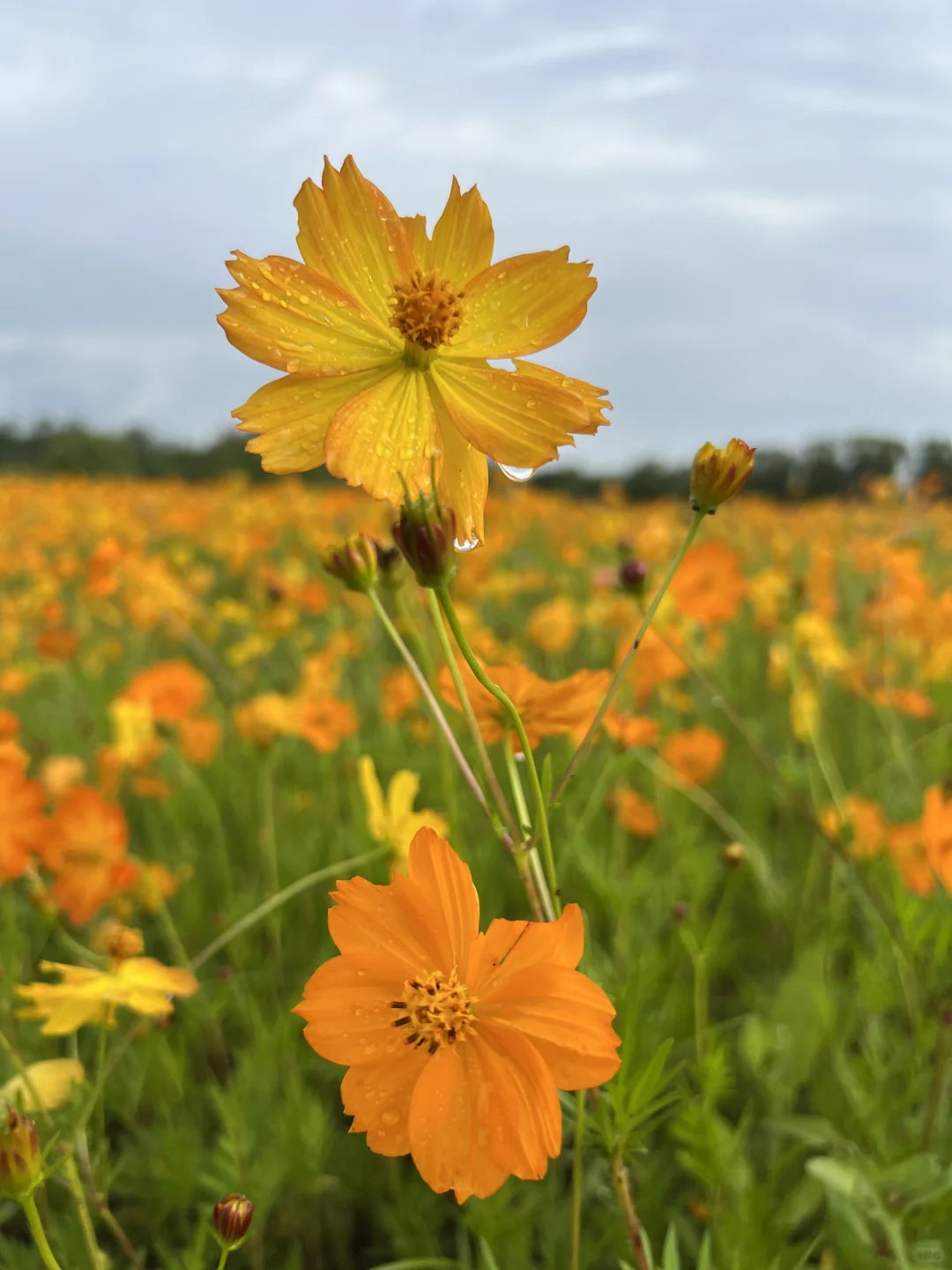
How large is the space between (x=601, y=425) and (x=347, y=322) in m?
0.11

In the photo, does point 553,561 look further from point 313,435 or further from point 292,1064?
point 313,435

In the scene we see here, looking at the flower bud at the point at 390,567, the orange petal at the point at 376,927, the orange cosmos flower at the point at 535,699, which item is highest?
the flower bud at the point at 390,567

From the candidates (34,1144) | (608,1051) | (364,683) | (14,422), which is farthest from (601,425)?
(14,422)

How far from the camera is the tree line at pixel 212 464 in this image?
8.12 metres

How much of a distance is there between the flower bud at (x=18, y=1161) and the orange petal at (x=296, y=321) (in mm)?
318

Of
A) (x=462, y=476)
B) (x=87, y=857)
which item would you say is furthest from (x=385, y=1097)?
(x=87, y=857)

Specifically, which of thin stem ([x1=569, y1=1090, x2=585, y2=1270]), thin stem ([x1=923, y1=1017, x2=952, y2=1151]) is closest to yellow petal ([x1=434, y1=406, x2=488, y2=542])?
thin stem ([x1=569, y1=1090, x2=585, y2=1270])

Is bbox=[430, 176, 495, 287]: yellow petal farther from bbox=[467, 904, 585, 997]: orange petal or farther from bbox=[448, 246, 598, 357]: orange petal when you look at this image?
bbox=[467, 904, 585, 997]: orange petal

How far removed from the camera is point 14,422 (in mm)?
10586

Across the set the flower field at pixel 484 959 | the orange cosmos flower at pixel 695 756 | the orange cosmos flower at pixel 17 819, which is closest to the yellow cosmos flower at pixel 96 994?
the flower field at pixel 484 959

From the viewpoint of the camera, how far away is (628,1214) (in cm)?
37

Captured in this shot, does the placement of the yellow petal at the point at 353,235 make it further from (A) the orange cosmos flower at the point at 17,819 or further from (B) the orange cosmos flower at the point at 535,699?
(A) the orange cosmos flower at the point at 17,819

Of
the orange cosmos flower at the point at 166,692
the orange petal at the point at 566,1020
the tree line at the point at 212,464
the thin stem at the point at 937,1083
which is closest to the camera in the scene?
the orange petal at the point at 566,1020

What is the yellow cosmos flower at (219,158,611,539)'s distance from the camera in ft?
1.11
